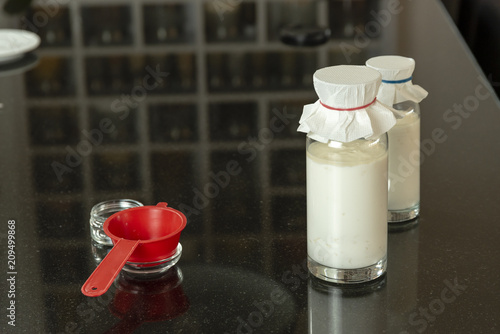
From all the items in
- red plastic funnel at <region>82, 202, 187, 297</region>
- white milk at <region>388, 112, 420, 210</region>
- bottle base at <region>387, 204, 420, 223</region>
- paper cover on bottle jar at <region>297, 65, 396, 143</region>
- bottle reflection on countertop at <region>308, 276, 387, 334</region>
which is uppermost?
paper cover on bottle jar at <region>297, 65, 396, 143</region>

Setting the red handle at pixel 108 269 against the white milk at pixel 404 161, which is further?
the white milk at pixel 404 161

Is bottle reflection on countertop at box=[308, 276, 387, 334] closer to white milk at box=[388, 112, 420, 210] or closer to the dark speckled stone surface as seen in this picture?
the dark speckled stone surface

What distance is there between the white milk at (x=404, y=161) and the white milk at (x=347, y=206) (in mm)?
130

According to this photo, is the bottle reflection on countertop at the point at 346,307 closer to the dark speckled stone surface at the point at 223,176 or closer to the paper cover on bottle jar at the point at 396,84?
the dark speckled stone surface at the point at 223,176

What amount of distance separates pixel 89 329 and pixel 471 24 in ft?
5.67

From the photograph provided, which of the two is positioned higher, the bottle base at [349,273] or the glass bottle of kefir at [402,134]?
the glass bottle of kefir at [402,134]

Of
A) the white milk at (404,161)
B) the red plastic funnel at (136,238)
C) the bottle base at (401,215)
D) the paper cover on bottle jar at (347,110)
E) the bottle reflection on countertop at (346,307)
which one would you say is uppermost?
the paper cover on bottle jar at (347,110)

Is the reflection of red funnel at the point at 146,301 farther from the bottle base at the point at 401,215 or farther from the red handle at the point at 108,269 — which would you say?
the bottle base at the point at 401,215

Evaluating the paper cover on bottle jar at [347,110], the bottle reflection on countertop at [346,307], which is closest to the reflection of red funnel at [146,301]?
the bottle reflection on countertop at [346,307]

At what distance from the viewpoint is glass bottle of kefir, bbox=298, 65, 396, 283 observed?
0.81m

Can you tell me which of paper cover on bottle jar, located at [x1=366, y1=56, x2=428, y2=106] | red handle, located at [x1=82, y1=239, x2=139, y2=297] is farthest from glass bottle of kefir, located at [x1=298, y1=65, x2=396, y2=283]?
red handle, located at [x1=82, y1=239, x2=139, y2=297]

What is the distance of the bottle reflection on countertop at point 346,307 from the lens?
0.83 m

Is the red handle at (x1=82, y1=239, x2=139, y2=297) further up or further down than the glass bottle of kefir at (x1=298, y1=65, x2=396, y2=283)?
further down

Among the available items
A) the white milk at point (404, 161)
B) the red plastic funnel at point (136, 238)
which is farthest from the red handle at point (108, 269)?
the white milk at point (404, 161)
